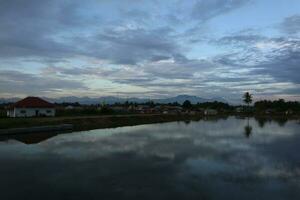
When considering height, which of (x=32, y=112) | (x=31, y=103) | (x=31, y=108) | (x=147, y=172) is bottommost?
(x=147, y=172)

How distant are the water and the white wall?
22433mm

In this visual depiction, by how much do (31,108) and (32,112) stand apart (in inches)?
24.8

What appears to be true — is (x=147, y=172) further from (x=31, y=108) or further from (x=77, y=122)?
(x=31, y=108)

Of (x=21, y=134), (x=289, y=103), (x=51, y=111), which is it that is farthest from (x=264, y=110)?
(x=21, y=134)

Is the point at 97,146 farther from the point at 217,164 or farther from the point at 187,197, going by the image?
the point at 187,197

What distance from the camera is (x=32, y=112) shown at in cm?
4859

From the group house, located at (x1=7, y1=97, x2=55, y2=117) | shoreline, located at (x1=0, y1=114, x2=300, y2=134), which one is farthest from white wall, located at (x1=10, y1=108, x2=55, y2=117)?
shoreline, located at (x1=0, y1=114, x2=300, y2=134)

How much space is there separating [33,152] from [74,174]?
8190 millimetres

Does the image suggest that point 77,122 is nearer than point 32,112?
Yes

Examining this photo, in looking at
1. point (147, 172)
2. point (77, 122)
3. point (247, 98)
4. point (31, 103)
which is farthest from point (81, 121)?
point (247, 98)

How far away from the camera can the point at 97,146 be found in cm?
2539

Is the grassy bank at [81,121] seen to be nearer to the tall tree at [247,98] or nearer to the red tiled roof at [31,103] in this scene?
the red tiled roof at [31,103]

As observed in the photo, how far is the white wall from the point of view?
47.0m

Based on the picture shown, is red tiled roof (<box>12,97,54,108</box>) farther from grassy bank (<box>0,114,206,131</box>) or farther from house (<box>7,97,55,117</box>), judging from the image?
grassy bank (<box>0,114,206,131</box>)
